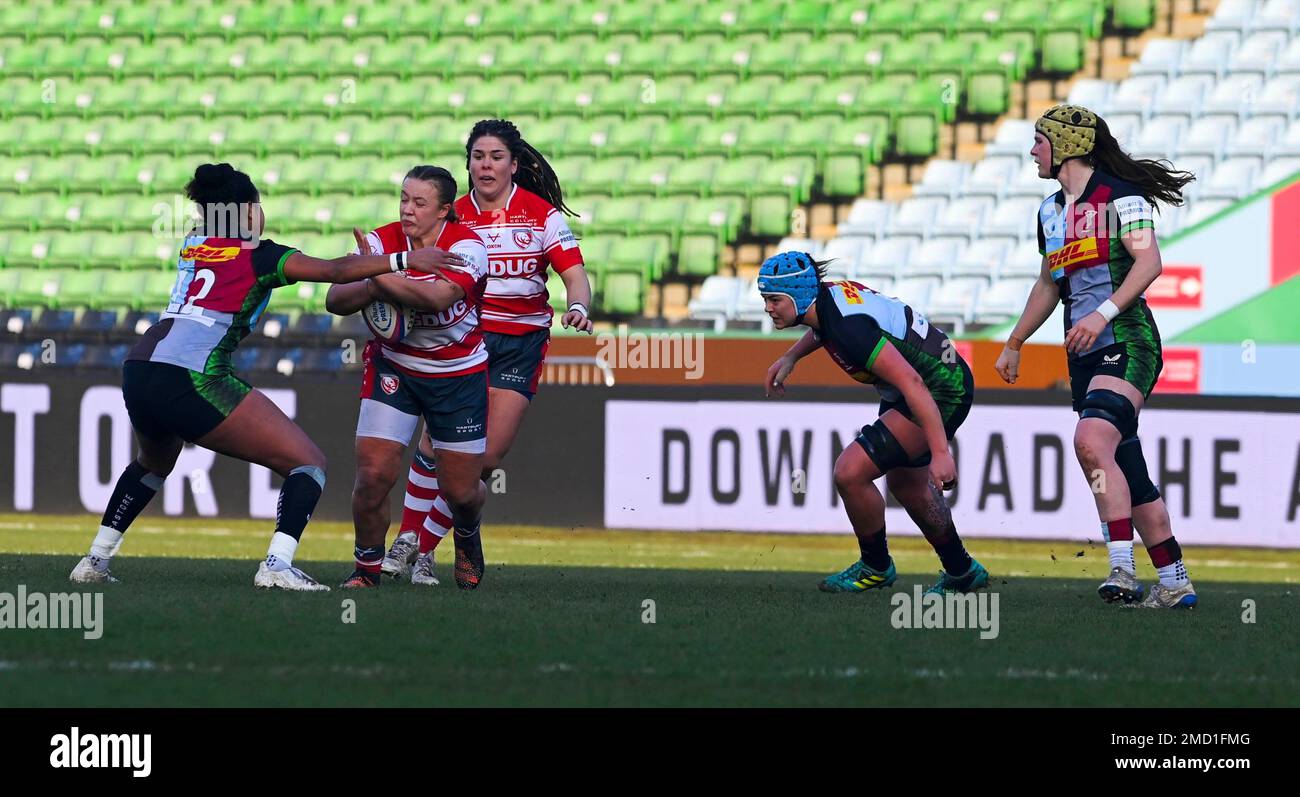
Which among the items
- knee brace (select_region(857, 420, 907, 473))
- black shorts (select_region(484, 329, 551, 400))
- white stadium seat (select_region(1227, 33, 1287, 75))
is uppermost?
white stadium seat (select_region(1227, 33, 1287, 75))

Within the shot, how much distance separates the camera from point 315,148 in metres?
22.7

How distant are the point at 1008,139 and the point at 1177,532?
768 centimetres

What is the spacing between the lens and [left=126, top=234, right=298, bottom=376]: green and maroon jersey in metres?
7.95

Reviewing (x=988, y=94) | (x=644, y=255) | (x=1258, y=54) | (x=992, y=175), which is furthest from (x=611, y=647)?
(x=1258, y=54)

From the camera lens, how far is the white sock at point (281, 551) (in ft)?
26.7

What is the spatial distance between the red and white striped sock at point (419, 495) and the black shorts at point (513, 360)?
532 millimetres

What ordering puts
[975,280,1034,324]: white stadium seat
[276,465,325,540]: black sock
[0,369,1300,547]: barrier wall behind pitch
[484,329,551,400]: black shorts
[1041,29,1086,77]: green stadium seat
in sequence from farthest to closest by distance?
1. [1041,29,1086,77]: green stadium seat
2. [975,280,1034,324]: white stadium seat
3. [0,369,1300,547]: barrier wall behind pitch
4. [484,329,551,400]: black shorts
5. [276,465,325,540]: black sock

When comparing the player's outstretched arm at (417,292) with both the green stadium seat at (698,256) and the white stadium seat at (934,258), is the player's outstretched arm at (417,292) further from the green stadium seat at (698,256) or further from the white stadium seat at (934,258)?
the green stadium seat at (698,256)

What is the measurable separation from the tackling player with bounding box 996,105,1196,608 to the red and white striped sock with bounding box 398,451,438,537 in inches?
121

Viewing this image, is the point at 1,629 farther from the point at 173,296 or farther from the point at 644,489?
the point at 644,489

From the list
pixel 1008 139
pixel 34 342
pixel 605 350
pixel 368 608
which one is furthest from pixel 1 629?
pixel 1008 139

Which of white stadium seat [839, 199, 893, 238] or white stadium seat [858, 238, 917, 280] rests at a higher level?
white stadium seat [839, 199, 893, 238]

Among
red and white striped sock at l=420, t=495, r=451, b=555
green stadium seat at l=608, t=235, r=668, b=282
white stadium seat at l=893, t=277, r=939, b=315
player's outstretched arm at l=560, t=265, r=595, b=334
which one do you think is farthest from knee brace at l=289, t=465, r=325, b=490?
green stadium seat at l=608, t=235, r=668, b=282

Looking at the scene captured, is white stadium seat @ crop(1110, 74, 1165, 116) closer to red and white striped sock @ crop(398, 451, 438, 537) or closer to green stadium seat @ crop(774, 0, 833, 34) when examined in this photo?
green stadium seat @ crop(774, 0, 833, 34)
